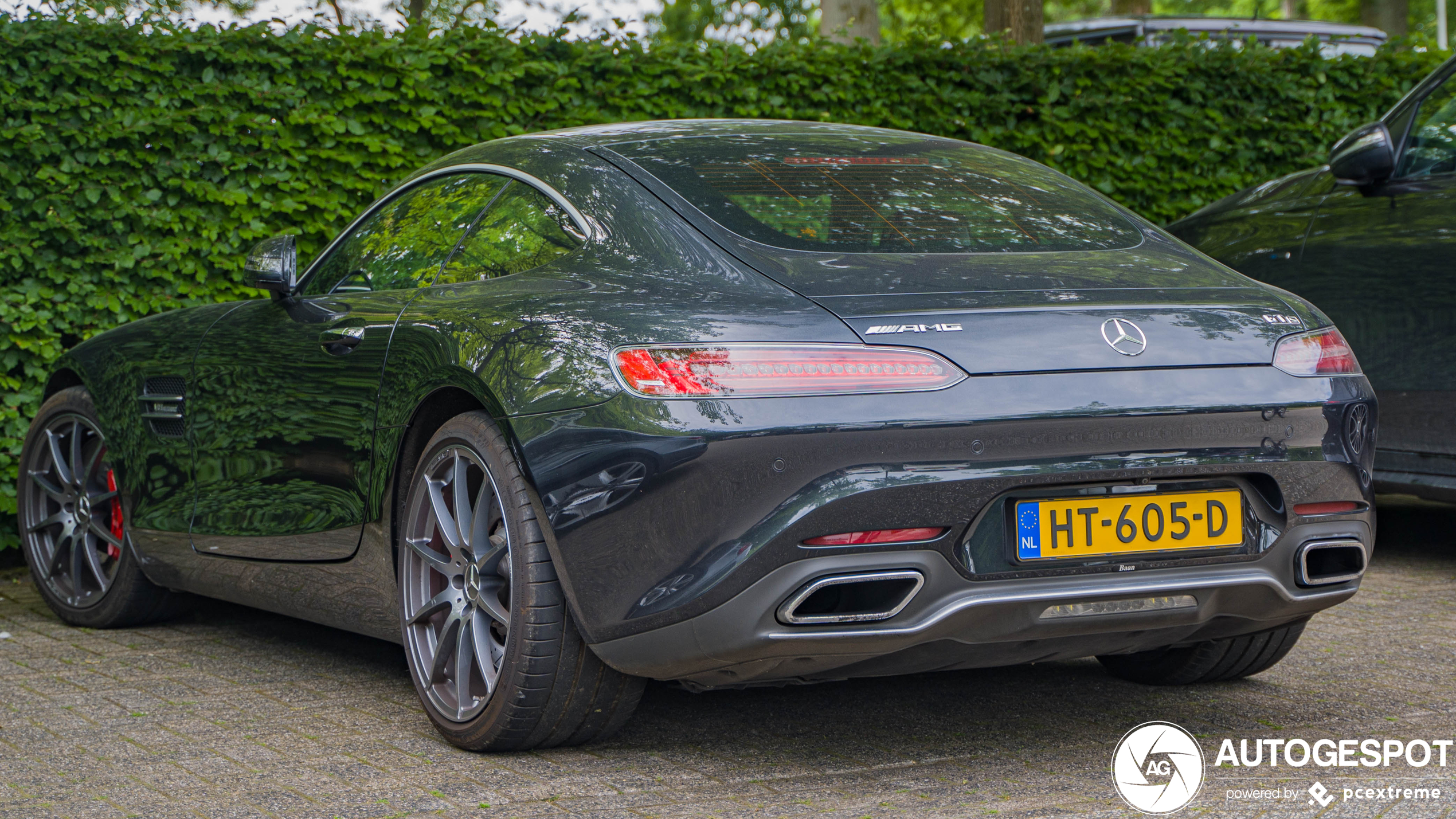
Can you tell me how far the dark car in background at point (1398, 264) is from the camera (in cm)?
537

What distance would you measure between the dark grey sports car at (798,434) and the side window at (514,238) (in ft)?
0.04

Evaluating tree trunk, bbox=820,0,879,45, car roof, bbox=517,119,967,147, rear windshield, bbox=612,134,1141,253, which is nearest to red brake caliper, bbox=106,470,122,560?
car roof, bbox=517,119,967,147

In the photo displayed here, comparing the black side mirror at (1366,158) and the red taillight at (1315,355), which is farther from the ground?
the black side mirror at (1366,158)

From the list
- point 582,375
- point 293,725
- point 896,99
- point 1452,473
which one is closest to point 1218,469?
point 582,375

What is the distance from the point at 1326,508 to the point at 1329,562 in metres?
0.14

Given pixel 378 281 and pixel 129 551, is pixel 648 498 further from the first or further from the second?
pixel 129 551

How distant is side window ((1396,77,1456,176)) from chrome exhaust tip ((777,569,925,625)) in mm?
3566

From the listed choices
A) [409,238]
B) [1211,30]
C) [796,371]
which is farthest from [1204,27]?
[796,371]

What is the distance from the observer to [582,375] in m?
3.08

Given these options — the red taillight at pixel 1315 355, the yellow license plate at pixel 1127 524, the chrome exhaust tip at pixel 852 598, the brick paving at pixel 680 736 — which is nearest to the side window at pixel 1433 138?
the brick paving at pixel 680 736

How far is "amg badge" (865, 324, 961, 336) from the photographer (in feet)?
9.66

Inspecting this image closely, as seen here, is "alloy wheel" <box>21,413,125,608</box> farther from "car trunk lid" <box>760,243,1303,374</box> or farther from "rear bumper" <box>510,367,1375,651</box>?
"car trunk lid" <box>760,243,1303,374</box>

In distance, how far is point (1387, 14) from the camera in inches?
824

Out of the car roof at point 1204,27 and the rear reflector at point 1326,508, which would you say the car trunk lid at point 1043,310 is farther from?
the car roof at point 1204,27
